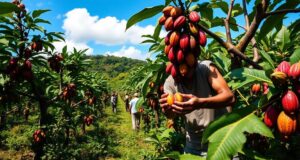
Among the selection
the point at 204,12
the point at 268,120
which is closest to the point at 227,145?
the point at 268,120

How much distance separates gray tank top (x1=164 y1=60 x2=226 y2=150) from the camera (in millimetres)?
2352

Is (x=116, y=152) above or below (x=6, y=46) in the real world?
below

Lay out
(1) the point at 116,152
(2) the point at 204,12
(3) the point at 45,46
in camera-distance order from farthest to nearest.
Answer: (1) the point at 116,152 < (3) the point at 45,46 < (2) the point at 204,12

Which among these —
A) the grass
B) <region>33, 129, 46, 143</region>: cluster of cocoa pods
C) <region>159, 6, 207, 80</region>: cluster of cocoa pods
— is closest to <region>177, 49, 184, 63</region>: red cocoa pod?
<region>159, 6, 207, 80</region>: cluster of cocoa pods

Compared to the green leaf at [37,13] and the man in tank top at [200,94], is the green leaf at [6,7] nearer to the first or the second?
the man in tank top at [200,94]

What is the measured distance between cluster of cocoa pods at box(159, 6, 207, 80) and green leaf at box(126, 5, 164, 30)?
0.17ft

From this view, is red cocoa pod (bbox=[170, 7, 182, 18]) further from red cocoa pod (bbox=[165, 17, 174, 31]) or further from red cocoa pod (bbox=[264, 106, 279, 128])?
red cocoa pod (bbox=[264, 106, 279, 128])

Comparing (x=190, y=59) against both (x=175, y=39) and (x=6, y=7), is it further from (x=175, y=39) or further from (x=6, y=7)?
(x=6, y=7)

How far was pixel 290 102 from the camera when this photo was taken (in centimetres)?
136

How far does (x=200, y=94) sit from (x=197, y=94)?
0.08 ft

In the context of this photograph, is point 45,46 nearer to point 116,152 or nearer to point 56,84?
point 56,84

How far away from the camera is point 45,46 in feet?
16.6

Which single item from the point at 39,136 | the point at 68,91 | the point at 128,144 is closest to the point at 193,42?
the point at 68,91

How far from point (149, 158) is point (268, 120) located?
615 cm
